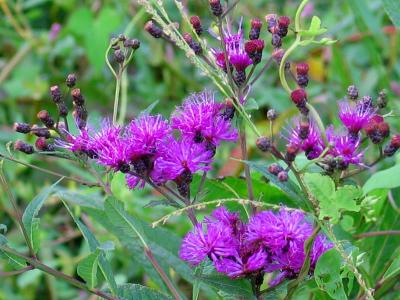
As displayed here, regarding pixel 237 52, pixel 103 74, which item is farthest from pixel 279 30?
pixel 103 74

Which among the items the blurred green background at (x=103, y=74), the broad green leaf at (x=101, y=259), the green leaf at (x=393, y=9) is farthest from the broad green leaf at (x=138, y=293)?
the blurred green background at (x=103, y=74)

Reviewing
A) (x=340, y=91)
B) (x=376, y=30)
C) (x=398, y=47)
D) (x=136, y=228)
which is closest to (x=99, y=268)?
(x=136, y=228)

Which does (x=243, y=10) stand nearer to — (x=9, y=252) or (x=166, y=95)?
(x=166, y=95)

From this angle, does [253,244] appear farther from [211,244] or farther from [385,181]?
[385,181]

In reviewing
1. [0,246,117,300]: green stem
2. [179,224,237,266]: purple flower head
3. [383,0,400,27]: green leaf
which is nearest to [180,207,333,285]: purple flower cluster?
[179,224,237,266]: purple flower head

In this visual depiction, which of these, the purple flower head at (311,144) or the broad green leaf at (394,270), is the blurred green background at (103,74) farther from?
the purple flower head at (311,144)
